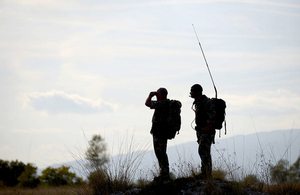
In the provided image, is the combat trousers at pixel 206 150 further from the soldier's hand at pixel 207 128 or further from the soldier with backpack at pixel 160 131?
the soldier with backpack at pixel 160 131

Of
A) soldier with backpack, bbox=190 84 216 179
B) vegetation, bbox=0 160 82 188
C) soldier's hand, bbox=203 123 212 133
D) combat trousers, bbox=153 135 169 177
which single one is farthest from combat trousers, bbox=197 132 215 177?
vegetation, bbox=0 160 82 188

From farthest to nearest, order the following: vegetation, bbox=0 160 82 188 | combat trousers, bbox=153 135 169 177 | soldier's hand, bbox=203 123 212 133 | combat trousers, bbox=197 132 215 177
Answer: vegetation, bbox=0 160 82 188 → combat trousers, bbox=153 135 169 177 → combat trousers, bbox=197 132 215 177 → soldier's hand, bbox=203 123 212 133

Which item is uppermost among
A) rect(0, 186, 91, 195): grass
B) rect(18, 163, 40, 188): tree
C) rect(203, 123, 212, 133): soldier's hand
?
A: rect(203, 123, 212, 133): soldier's hand

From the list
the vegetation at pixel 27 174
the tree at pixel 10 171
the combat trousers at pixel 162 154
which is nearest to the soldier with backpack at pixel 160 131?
the combat trousers at pixel 162 154

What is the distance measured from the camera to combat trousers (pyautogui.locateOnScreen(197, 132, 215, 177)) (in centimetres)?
710

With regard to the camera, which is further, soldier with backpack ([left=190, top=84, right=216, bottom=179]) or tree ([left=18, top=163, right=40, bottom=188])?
tree ([left=18, top=163, right=40, bottom=188])

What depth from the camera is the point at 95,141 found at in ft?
95.8

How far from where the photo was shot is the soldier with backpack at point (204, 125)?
7016 millimetres

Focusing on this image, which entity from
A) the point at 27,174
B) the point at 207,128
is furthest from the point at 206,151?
the point at 27,174

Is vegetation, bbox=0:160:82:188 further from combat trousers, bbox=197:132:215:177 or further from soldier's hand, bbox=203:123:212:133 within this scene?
soldier's hand, bbox=203:123:212:133

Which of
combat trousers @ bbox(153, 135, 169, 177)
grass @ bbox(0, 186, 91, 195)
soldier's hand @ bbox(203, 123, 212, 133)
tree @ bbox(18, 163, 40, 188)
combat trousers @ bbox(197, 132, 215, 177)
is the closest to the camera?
soldier's hand @ bbox(203, 123, 212, 133)

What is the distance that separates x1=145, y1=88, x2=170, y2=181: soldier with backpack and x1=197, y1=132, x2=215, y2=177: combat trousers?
836mm

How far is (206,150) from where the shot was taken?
713cm

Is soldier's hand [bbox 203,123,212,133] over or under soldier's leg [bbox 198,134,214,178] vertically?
over
